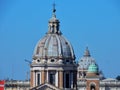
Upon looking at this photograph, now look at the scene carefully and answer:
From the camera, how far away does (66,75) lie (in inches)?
5605

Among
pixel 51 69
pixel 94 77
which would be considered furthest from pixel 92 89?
pixel 51 69

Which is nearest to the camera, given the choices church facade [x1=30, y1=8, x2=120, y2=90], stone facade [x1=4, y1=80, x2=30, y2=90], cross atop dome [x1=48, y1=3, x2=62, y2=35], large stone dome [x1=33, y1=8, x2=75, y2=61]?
church facade [x1=30, y1=8, x2=120, y2=90]

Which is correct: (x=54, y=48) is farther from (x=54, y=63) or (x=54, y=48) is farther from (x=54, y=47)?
(x=54, y=63)

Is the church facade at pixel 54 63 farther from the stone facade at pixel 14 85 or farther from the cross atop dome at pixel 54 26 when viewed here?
the stone facade at pixel 14 85

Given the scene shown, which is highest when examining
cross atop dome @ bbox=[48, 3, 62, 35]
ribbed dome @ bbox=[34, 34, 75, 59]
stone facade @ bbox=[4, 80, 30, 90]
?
cross atop dome @ bbox=[48, 3, 62, 35]

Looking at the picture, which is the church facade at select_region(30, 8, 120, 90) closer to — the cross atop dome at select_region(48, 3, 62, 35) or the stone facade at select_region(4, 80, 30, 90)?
the cross atop dome at select_region(48, 3, 62, 35)

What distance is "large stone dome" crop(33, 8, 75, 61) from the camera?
465 ft

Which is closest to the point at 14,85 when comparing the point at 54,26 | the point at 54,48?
the point at 54,26

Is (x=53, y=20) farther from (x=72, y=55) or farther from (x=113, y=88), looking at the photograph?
(x=113, y=88)

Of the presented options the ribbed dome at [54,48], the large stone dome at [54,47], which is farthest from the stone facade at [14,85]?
the ribbed dome at [54,48]

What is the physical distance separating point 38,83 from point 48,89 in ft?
10.2

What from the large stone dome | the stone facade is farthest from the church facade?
the stone facade

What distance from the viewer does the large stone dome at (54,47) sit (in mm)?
141750

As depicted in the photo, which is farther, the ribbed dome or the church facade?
the ribbed dome
